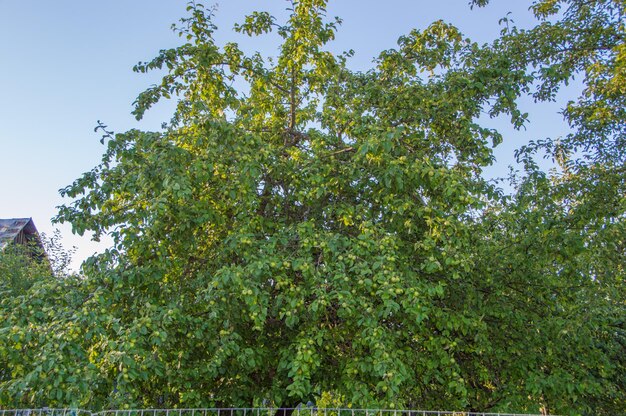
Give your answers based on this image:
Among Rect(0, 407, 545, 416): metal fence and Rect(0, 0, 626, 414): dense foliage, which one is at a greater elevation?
Rect(0, 0, 626, 414): dense foliage

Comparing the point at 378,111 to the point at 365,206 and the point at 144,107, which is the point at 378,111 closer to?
the point at 365,206

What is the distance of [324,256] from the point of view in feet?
14.6

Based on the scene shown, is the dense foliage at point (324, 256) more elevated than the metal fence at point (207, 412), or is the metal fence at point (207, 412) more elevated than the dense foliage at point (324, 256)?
the dense foliage at point (324, 256)

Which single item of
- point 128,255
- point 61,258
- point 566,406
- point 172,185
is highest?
point 61,258

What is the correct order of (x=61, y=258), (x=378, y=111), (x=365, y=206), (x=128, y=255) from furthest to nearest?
1. (x=61, y=258)
2. (x=378, y=111)
3. (x=365, y=206)
4. (x=128, y=255)

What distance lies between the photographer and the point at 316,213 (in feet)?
17.9

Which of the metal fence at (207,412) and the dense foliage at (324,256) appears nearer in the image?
the metal fence at (207,412)

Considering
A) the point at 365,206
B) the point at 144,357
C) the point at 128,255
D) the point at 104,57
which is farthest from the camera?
the point at 104,57

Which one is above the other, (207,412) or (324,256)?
(324,256)

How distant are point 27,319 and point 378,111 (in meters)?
4.25

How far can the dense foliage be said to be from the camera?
405 cm

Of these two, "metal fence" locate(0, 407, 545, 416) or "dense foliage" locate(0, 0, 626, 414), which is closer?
"metal fence" locate(0, 407, 545, 416)

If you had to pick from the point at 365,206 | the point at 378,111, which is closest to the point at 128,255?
the point at 365,206

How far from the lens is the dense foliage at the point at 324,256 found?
405 centimetres
